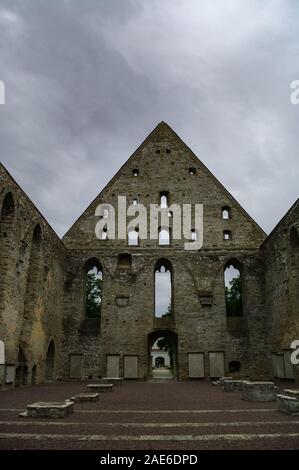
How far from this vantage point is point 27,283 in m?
14.9

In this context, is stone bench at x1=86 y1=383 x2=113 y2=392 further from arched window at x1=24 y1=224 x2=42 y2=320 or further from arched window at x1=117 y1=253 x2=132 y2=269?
arched window at x1=117 y1=253 x2=132 y2=269

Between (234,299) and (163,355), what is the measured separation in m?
29.5

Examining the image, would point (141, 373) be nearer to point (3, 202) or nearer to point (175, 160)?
point (3, 202)

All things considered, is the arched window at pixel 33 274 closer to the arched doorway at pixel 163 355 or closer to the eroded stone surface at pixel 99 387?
the eroded stone surface at pixel 99 387

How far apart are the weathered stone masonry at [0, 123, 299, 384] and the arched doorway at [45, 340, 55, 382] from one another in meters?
0.04

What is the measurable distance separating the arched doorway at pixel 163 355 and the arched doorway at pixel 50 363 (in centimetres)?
439

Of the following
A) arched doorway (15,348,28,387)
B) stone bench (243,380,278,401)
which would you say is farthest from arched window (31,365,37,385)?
stone bench (243,380,278,401)

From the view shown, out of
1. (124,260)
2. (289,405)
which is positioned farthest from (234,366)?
(289,405)

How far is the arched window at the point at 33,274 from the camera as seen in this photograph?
14508 mm

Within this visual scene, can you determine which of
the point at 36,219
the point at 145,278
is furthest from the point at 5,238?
the point at 145,278

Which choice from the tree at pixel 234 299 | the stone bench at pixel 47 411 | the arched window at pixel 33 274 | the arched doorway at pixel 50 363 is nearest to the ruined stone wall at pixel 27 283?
the arched window at pixel 33 274

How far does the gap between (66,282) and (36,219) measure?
4.73 meters

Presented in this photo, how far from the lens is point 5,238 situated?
1277cm

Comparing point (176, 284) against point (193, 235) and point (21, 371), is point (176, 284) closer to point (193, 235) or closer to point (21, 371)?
point (193, 235)
